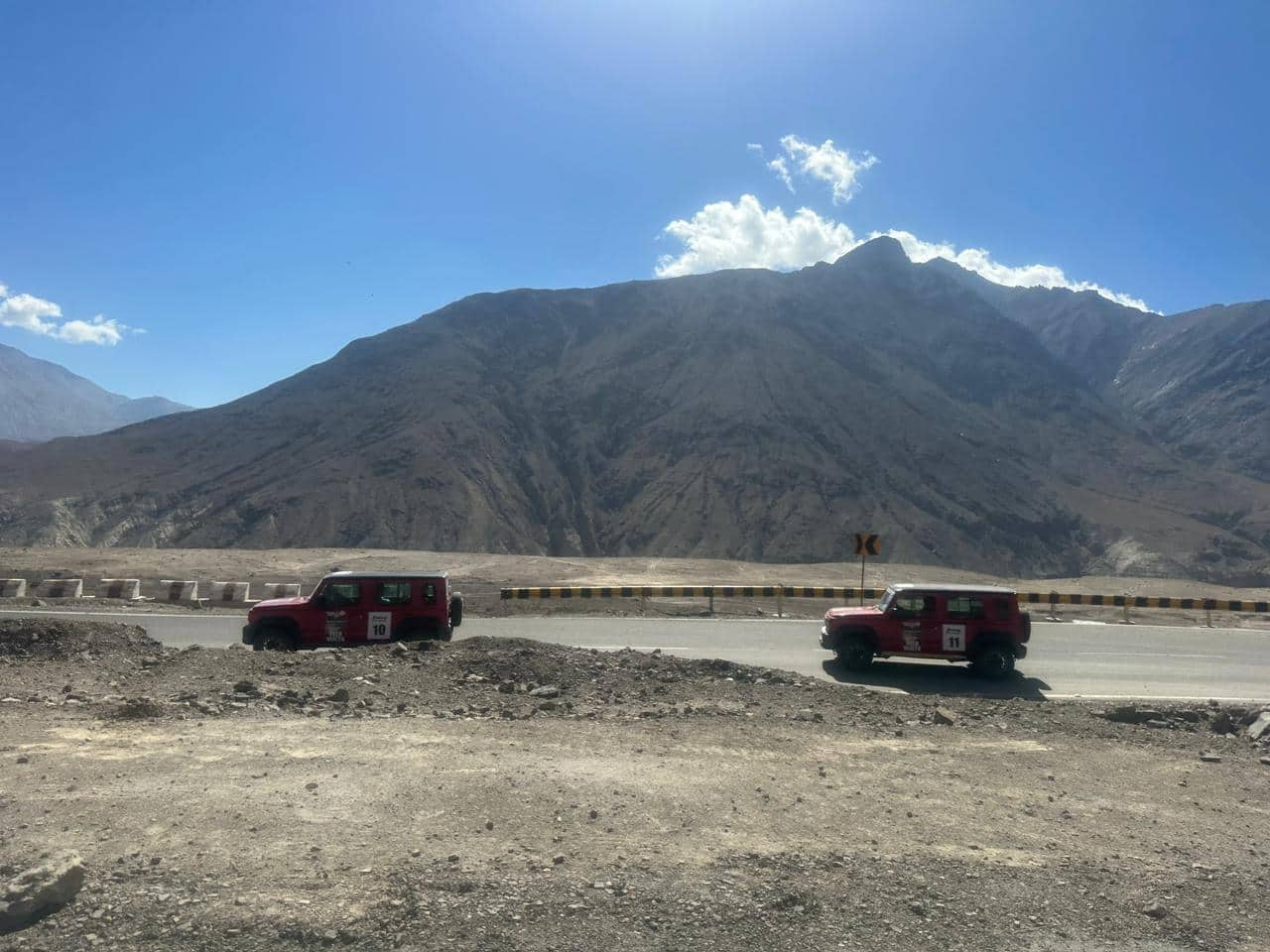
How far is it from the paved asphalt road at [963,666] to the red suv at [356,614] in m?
3.03

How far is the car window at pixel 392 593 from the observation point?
1477cm

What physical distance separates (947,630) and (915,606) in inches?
23.9

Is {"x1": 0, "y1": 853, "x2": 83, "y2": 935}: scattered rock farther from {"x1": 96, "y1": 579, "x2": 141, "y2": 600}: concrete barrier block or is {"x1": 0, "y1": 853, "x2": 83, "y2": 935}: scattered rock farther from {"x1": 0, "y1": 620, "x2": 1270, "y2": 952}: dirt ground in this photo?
{"x1": 96, "y1": 579, "x2": 141, "y2": 600}: concrete barrier block

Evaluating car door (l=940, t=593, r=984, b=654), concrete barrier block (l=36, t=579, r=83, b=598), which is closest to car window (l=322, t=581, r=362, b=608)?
A: car door (l=940, t=593, r=984, b=654)

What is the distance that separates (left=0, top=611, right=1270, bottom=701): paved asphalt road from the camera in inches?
544

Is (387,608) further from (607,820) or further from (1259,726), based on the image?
(1259,726)

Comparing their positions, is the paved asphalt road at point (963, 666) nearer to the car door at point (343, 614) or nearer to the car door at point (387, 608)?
the car door at point (387, 608)

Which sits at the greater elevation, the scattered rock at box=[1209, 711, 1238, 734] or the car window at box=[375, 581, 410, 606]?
the car window at box=[375, 581, 410, 606]

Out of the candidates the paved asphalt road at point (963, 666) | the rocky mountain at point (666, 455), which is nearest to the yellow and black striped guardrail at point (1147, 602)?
the paved asphalt road at point (963, 666)

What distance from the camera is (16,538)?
46.6 meters

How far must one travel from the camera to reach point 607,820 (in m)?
5.93

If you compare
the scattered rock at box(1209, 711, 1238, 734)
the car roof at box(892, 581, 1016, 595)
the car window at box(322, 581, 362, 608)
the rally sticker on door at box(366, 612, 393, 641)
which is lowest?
the scattered rock at box(1209, 711, 1238, 734)

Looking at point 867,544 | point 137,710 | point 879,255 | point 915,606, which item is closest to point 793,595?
point 867,544

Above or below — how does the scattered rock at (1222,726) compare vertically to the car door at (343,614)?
below
